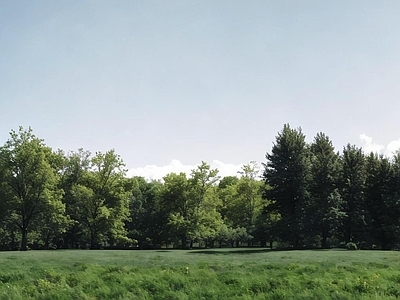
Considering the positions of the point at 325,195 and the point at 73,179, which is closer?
the point at 325,195

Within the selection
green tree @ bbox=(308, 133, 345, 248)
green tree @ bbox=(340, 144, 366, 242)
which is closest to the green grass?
green tree @ bbox=(308, 133, 345, 248)

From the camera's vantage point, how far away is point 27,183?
6406 centimetres

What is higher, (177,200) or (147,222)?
(177,200)

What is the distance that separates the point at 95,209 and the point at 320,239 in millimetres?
36046

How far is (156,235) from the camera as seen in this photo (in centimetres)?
8431

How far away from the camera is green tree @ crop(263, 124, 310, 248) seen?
5959 cm

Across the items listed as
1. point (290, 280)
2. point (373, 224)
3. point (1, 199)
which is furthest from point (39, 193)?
point (290, 280)

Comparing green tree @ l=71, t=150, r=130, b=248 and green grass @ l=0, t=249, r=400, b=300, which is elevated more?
green tree @ l=71, t=150, r=130, b=248

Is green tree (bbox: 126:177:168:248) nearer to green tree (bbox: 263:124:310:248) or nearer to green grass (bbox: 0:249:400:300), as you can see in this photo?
green tree (bbox: 263:124:310:248)

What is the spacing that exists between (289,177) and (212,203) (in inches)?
957

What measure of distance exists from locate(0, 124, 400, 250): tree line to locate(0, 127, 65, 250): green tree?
0.46 feet

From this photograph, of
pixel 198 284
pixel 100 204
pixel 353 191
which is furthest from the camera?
pixel 100 204

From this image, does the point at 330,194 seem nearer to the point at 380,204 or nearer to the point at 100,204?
the point at 380,204

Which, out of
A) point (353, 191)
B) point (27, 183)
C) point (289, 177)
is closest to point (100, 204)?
point (27, 183)
